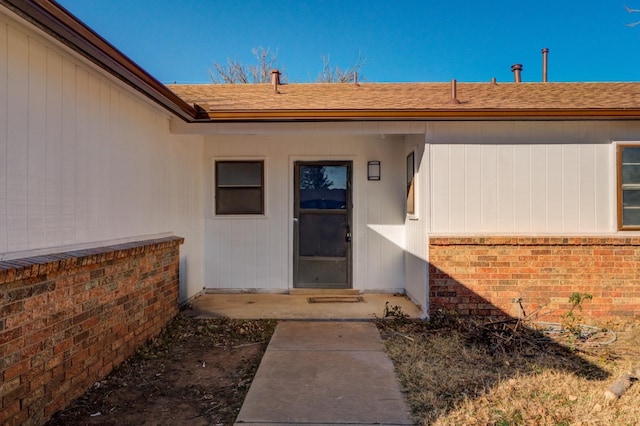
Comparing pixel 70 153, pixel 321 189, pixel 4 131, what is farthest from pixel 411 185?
pixel 4 131

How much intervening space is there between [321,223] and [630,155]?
4.36 metres

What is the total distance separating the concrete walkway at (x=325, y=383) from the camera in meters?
3.06

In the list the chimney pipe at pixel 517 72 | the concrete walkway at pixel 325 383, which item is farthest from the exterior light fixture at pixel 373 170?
the chimney pipe at pixel 517 72

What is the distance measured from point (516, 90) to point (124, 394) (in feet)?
23.4

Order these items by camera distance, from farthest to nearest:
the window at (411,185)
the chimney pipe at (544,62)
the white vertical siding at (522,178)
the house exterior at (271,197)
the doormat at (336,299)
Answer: the chimney pipe at (544,62), the doormat at (336,299), the window at (411,185), the white vertical siding at (522,178), the house exterior at (271,197)

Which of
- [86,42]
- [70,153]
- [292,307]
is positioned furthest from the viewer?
[292,307]

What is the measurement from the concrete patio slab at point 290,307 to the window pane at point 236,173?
1.83 metres

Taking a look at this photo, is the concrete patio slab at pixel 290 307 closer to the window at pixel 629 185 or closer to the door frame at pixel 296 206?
the door frame at pixel 296 206

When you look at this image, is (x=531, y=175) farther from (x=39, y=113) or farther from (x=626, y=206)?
(x=39, y=113)

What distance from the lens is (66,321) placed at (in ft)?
10.6

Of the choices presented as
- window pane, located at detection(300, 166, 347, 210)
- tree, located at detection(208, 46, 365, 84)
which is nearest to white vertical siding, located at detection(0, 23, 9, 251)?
window pane, located at detection(300, 166, 347, 210)

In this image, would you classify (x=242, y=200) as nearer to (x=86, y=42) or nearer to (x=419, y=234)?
(x=419, y=234)

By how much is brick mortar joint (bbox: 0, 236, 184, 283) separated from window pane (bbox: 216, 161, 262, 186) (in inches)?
92.0

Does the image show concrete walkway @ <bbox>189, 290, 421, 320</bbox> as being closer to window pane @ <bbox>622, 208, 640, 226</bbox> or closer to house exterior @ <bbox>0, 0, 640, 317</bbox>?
house exterior @ <bbox>0, 0, 640, 317</bbox>
